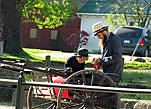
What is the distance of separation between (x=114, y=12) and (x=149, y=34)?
95.9 inches

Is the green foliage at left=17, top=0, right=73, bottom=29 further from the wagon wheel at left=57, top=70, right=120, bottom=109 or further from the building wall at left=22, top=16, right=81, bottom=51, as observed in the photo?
the wagon wheel at left=57, top=70, right=120, bottom=109

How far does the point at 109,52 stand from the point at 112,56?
0.31 feet

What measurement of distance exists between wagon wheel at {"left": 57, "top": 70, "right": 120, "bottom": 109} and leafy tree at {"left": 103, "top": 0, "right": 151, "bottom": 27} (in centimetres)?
1149

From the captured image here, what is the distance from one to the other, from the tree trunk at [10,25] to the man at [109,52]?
1011 cm

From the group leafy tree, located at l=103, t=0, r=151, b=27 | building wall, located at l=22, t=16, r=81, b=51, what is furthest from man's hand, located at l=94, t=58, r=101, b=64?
building wall, located at l=22, t=16, r=81, b=51

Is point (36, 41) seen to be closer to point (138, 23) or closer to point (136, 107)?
point (138, 23)

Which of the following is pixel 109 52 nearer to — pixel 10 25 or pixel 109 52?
pixel 109 52

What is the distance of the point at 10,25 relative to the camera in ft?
54.7

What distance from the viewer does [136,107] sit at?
767cm

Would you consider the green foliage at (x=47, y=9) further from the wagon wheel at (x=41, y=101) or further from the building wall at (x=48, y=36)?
the building wall at (x=48, y=36)

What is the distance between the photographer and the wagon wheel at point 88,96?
616cm

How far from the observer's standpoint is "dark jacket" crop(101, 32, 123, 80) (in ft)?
21.7

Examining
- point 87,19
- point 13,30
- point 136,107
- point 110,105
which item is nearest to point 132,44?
point 13,30

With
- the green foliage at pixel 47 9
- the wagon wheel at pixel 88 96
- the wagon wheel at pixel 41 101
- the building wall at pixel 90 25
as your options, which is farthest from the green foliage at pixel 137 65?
the building wall at pixel 90 25
